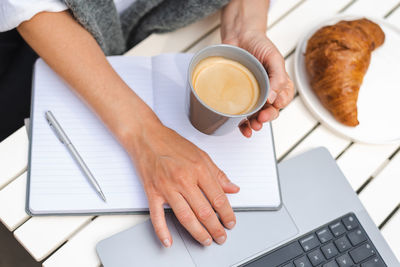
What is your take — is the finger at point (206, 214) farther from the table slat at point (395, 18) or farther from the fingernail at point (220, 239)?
the table slat at point (395, 18)

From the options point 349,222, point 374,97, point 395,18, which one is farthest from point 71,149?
point 395,18

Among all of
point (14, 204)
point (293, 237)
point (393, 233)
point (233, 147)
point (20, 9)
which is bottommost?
point (393, 233)

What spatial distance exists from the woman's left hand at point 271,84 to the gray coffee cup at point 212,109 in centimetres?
5

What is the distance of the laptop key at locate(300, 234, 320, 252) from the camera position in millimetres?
500

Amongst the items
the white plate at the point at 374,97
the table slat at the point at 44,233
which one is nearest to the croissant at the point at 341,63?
the white plate at the point at 374,97

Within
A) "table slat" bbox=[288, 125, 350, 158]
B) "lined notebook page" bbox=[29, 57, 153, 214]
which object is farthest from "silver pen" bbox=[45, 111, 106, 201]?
"table slat" bbox=[288, 125, 350, 158]

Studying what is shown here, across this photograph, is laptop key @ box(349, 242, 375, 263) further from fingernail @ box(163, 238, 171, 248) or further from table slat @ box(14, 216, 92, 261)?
table slat @ box(14, 216, 92, 261)

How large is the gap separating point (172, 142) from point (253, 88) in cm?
14

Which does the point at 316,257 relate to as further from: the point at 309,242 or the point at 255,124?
the point at 255,124

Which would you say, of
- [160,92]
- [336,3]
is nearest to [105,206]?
[160,92]

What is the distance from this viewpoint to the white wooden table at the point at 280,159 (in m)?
0.48

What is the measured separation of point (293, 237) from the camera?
1.68 ft

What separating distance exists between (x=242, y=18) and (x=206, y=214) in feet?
1.20

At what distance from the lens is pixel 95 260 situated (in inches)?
18.8
